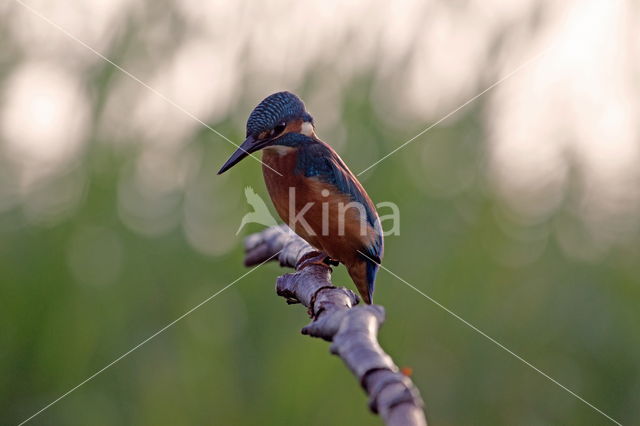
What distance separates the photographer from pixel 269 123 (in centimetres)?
190

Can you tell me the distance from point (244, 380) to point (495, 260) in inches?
39.2

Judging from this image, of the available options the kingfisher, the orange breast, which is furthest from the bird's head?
the orange breast

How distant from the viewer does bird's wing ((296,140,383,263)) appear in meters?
1.99

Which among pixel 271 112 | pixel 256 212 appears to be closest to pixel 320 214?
pixel 271 112

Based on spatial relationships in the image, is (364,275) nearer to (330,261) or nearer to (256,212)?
(330,261)

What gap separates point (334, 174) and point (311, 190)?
8 cm

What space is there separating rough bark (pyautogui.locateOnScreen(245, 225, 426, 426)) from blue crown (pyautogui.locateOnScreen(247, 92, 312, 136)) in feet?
1.25

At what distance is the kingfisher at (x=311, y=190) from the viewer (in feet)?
6.26

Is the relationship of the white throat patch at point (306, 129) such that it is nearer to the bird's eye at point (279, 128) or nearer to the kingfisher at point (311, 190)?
the kingfisher at point (311, 190)

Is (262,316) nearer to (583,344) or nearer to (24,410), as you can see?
(24,410)

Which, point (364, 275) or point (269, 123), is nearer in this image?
point (269, 123)

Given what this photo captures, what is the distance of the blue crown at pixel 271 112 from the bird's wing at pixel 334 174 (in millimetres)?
119

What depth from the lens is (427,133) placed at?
2.73 m

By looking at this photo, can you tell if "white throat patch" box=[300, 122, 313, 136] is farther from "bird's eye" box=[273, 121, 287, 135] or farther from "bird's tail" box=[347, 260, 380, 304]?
"bird's tail" box=[347, 260, 380, 304]
